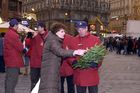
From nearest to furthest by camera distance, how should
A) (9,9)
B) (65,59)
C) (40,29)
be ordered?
1. (65,59)
2. (40,29)
3. (9,9)

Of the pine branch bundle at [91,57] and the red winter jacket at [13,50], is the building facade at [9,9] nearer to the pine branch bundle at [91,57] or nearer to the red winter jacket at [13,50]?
the red winter jacket at [13,50]

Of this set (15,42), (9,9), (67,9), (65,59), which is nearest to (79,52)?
(65,59)

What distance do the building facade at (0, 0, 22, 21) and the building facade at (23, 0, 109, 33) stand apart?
6042 centimetres

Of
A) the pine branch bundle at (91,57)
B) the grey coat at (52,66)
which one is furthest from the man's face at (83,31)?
the grey coat at (52,66)

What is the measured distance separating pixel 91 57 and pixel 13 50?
3.04 metres

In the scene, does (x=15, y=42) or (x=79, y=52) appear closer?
(x=79, y=52)

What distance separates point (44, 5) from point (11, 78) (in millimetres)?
120187

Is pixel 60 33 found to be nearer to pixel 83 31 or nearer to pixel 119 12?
pixel 83 31

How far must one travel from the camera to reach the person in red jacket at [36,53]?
1211cm

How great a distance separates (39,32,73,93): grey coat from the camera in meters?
8.66

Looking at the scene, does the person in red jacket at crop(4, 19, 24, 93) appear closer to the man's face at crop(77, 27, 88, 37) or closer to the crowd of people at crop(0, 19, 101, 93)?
the crowd of people at crop(0, 19, 101, 93)

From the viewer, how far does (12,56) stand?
11406mm

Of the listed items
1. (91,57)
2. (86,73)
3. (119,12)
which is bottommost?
(119,12)

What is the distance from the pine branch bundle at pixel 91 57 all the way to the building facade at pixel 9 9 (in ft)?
133
